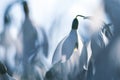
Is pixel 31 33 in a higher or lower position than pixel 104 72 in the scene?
higher

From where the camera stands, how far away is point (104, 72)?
8.19ft

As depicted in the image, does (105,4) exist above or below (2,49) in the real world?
above

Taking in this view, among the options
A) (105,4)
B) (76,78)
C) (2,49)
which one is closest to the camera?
(76,78)

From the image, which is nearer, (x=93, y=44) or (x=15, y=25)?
(x=93, y=44)

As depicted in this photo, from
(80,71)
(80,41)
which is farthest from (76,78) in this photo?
(80,41)

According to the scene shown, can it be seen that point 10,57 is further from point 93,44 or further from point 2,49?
point 93,44

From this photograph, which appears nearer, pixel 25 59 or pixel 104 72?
pixel 104 72

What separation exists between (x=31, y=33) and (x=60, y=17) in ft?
0.95

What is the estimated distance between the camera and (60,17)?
2.94 meters

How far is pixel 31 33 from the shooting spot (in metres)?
2.71

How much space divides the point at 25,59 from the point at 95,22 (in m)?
0.41

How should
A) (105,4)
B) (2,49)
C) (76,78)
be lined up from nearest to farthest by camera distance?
(76,78), (105,4), (2,49)

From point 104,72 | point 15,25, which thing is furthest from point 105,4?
point 15,25

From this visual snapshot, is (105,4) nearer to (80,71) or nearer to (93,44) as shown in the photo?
(93,44)
